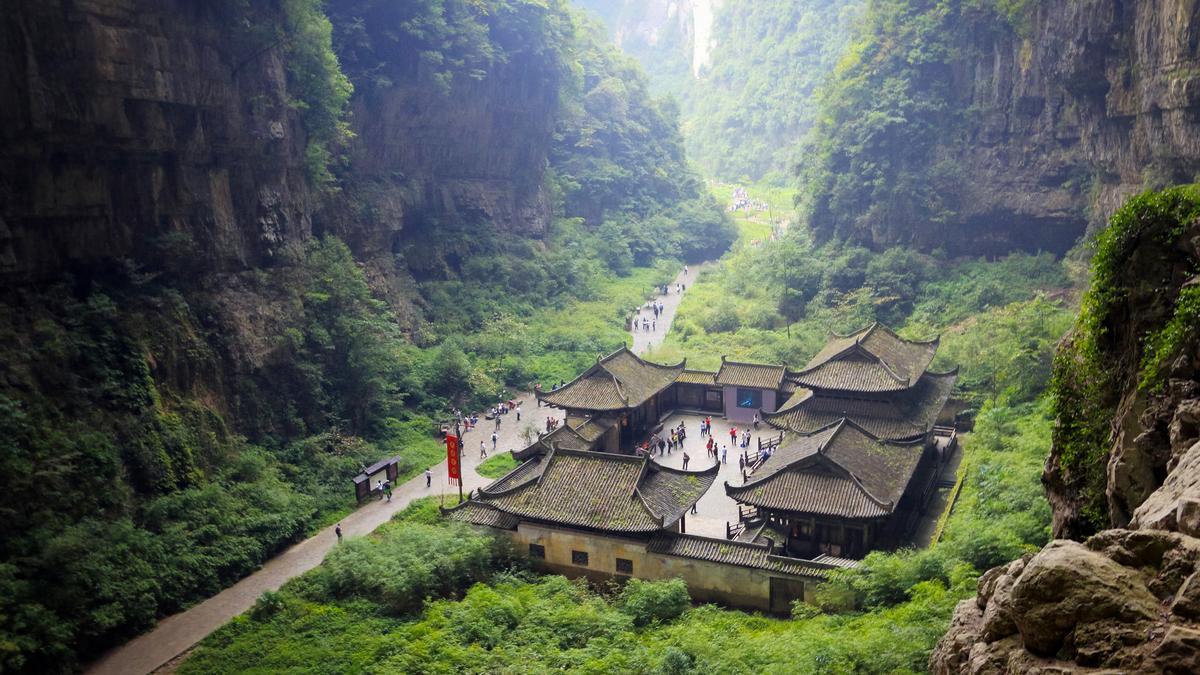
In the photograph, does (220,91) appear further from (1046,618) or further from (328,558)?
(1046,618)

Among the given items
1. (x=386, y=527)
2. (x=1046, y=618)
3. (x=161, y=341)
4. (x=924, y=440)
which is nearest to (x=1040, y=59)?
(x=924, y=440)

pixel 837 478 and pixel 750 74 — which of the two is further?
pixel 750 74

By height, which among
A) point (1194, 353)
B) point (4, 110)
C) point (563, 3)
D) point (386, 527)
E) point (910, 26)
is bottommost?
point (386, 527)

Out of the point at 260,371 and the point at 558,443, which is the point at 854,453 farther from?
the point at 260,371

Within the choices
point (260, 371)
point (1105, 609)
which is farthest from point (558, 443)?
point (1105, 609)

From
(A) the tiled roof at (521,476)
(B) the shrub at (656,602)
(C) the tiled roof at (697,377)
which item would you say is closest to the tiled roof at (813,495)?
(B) the shrub at (656,602)

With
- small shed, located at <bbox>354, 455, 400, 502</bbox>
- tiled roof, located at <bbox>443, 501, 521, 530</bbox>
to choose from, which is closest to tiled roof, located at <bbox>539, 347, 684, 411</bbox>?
small shed, located at <bbox>354, 455, 400, 502</bbox>
